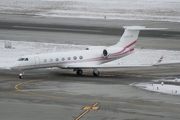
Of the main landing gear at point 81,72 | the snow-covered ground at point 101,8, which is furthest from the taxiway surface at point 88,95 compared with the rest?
the snow-covered ground at point 101,8

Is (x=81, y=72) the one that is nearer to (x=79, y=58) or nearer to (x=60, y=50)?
(x=79, y=58)

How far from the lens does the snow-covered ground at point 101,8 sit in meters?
80.6

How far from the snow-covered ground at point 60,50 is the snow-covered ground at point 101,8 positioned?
2358 centimetres

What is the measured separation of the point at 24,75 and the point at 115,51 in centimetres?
748

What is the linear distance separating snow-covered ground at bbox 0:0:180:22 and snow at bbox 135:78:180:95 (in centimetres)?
3828

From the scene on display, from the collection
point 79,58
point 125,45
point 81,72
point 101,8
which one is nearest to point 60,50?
point 125,45

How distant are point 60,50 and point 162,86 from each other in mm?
19001

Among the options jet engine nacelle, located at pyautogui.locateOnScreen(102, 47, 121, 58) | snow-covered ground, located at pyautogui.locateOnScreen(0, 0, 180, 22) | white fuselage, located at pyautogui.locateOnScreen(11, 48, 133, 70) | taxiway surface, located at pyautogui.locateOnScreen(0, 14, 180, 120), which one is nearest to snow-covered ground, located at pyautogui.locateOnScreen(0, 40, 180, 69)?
taxiway surface, located at pyautogui.locateOnScreen(0, 14, 180, 120)

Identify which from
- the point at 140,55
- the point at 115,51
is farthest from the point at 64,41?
the point at 115,51

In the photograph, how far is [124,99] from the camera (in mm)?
33219

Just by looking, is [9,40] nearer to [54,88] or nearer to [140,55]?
[140,55]

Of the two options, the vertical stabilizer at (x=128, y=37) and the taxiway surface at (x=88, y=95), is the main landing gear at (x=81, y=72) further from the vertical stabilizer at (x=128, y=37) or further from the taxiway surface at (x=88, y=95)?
the vertical stabilizer at (x=128, y=37)

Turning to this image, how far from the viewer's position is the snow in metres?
35.9

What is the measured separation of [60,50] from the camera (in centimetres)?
5453
